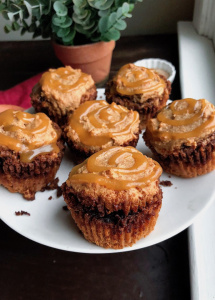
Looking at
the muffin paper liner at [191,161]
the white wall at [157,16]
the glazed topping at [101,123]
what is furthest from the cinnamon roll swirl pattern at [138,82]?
the white wall at [157,16]

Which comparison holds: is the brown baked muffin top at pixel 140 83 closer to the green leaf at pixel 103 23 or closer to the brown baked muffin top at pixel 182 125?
the brown baked muffin top at pixel 182 125

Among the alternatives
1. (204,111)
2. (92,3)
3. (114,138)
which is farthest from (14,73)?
(204,111)

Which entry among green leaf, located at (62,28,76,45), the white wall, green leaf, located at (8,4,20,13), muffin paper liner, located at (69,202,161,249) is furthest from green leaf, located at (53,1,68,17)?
muffin paper liner, located at (69,202,161,249)

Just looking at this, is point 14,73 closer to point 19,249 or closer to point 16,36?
point 16,36

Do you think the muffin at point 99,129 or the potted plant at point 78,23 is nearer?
the muffin at point 99,129

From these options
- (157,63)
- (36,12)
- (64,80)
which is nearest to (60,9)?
(36,12)
